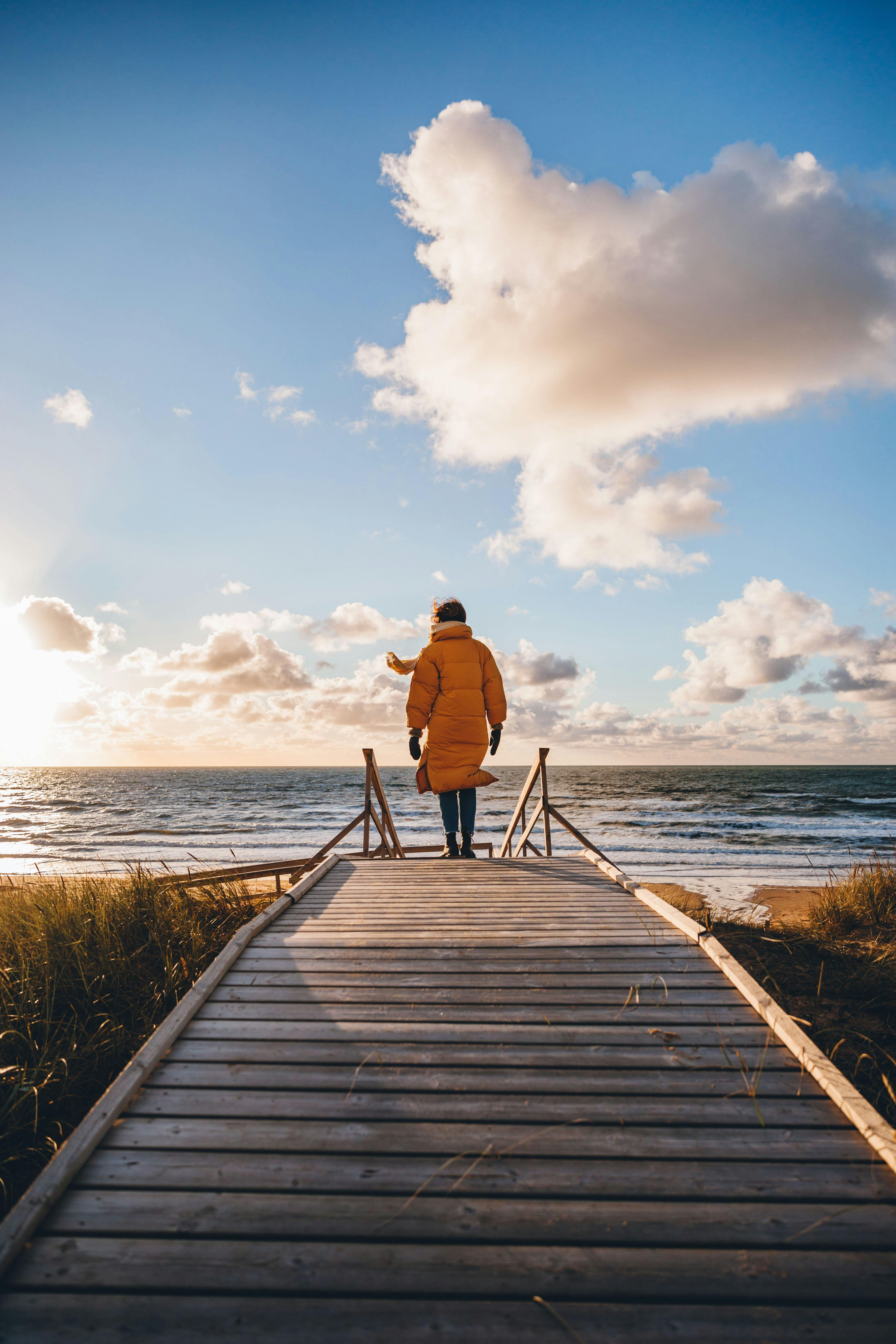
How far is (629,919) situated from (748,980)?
0.99 metres

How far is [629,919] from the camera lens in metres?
3.94

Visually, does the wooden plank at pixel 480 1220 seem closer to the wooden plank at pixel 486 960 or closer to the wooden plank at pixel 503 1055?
the wooden plank at pixel 503 1055

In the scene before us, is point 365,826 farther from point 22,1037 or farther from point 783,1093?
point 783,1093

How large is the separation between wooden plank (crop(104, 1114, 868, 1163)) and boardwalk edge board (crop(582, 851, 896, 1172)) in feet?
0.23

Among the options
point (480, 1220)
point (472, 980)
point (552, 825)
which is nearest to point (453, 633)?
point (472, 980)

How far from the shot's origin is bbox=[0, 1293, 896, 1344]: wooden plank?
4.84 ft

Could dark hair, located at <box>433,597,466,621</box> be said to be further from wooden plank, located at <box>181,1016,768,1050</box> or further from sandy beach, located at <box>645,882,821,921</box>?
sandy beach, located at <box>645,882,821,921</box>

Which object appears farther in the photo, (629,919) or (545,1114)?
(629,919)

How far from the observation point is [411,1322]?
4.95ft

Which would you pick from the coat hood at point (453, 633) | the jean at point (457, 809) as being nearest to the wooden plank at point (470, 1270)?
the jean at point (457, 809)

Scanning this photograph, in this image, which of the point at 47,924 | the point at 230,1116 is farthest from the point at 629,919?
the point at 47,924

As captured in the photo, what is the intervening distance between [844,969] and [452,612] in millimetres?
4508

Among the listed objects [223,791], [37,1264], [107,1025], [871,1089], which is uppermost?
[37,1264]

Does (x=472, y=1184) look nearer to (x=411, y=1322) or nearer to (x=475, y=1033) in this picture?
(x=411, y=1322)
